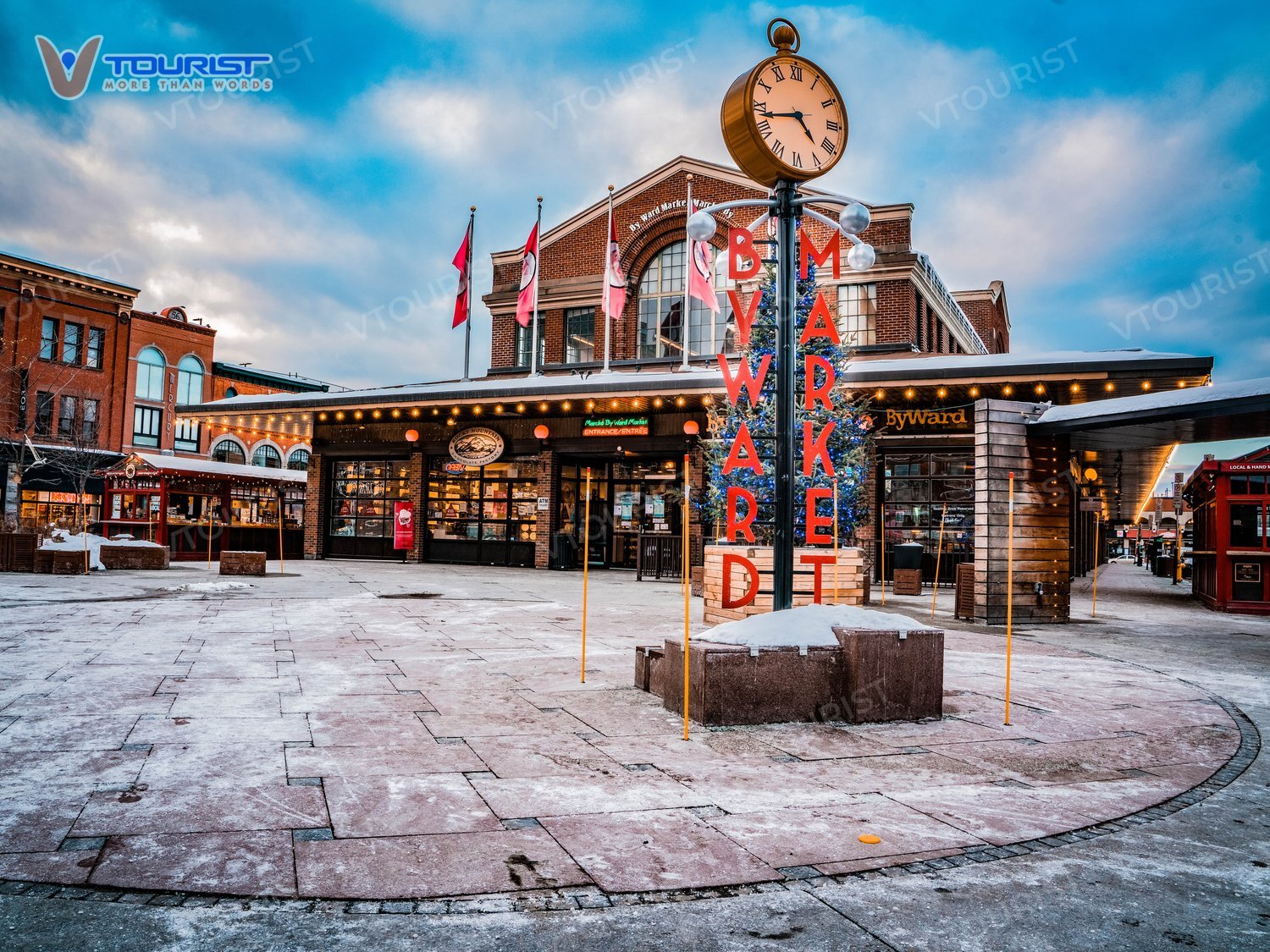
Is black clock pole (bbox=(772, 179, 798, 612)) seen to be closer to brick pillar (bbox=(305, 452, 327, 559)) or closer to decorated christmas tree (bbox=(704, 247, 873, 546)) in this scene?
decorated christmas tree (bbox=(704, 247, 873, 546))

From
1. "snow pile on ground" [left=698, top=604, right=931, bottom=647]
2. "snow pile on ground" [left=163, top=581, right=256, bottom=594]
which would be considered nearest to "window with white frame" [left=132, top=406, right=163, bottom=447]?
"snow pile on ground" [left=163, top=581, right=256, bottom=594]

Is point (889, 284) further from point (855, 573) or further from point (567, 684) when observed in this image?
point (567, 684)

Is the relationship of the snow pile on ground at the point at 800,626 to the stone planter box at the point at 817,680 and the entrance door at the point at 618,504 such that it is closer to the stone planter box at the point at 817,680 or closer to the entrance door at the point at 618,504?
the stone planter box at the point at 817,680

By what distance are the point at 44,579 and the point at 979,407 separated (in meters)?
16.9

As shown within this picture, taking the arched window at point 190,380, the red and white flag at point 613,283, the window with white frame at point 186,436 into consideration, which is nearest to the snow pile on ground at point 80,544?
the red and white flag at point 613,283

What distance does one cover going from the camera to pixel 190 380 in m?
43.0

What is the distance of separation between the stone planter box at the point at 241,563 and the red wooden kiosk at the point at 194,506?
10.3 ft

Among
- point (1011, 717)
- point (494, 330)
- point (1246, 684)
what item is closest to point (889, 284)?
point (494, 330)

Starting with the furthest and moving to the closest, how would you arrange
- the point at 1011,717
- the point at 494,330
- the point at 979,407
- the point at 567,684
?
the point at 494,330
the point at 979,407
the point at 567,684
the point at 1011,717

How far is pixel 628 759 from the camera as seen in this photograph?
462 cm

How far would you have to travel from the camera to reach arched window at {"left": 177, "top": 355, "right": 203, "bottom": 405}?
4238 cm

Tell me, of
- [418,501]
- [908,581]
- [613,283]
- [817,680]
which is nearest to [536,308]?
[613,283]

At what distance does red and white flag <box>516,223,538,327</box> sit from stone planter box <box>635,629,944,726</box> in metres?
17.7

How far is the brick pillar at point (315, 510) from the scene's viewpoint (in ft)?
86.2
